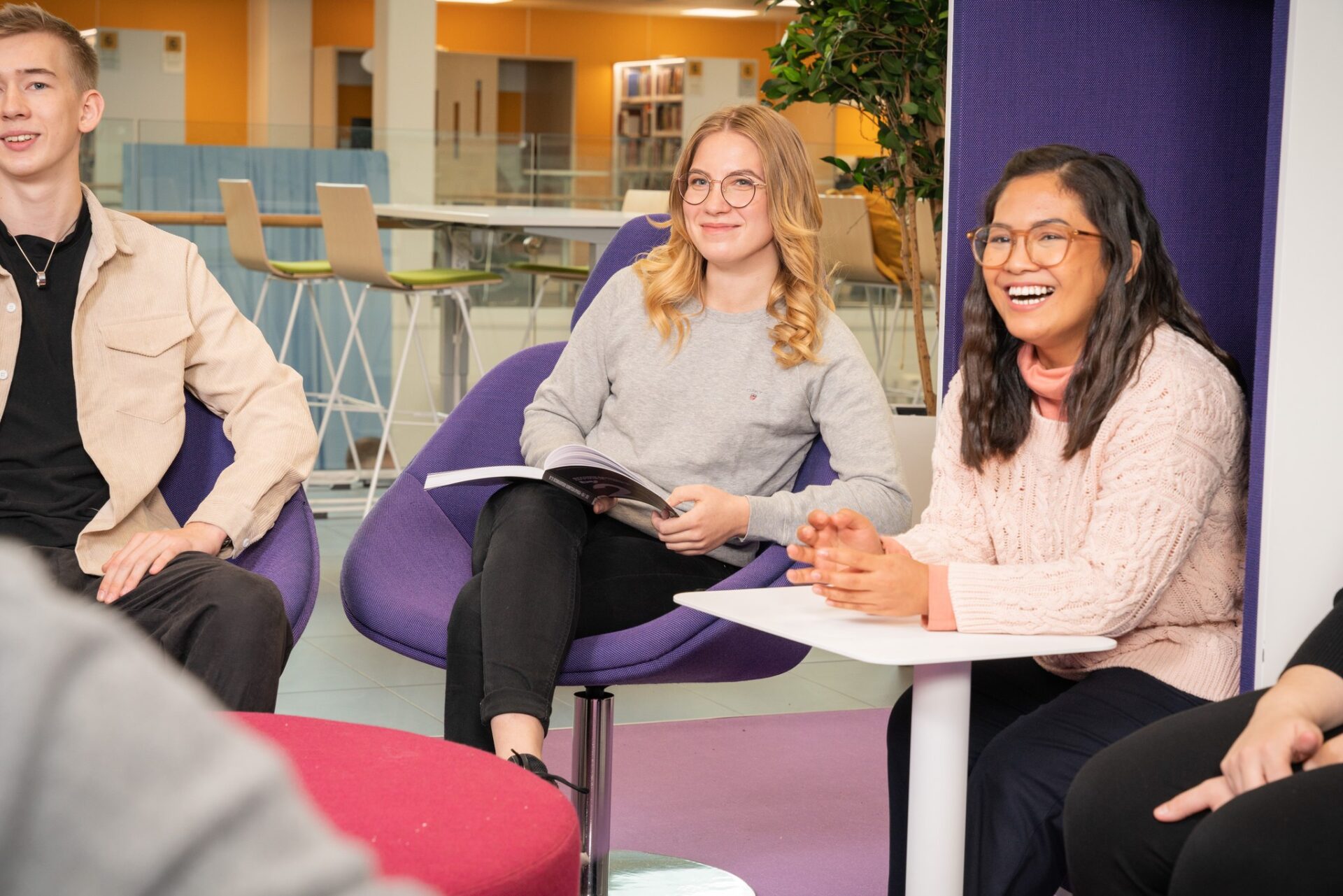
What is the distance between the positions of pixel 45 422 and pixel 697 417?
3.28 feet

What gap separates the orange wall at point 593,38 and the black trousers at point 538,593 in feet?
46.5

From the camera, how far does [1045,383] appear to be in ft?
6.45

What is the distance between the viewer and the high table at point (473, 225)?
552 cm

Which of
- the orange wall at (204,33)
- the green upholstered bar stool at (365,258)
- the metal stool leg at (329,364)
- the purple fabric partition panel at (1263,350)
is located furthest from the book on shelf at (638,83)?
the purple fabric partition panel at (1263,350)

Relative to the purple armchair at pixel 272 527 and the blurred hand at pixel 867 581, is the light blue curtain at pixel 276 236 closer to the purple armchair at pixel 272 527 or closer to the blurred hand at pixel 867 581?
the purple armchair at pixel 272 527

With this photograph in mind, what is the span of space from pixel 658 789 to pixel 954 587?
4.71 ft

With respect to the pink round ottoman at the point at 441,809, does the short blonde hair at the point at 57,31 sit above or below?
above

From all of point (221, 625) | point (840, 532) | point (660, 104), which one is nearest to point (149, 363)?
point (221, 625)

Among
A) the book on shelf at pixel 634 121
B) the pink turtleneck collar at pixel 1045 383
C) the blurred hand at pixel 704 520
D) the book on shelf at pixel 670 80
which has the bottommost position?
the blurred hand at pixel 704 520

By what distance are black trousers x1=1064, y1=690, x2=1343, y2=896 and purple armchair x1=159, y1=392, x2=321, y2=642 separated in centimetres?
113

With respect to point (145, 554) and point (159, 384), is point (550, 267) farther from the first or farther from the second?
point (145, 554)

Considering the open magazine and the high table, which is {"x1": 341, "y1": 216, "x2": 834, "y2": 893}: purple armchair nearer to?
the open magazine

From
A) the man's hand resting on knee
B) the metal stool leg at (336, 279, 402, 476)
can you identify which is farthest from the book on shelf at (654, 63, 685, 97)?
the man's hand resting on knee

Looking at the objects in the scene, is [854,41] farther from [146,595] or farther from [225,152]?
[225,152]
